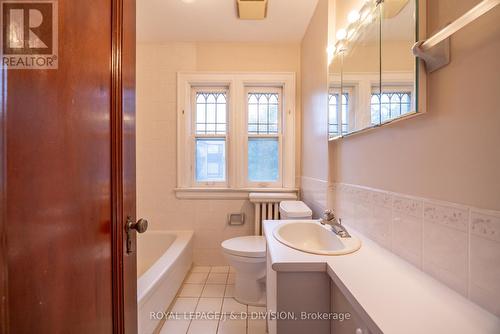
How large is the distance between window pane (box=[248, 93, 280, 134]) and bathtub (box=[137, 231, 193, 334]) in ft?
4.42

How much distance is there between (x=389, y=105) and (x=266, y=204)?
1.54 metres

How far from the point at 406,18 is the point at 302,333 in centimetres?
126

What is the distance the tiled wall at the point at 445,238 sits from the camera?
0.58m

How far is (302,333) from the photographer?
875mm

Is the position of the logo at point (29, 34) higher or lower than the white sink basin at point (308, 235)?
higher

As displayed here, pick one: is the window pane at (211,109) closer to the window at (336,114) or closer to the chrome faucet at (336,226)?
the window at (336,114)

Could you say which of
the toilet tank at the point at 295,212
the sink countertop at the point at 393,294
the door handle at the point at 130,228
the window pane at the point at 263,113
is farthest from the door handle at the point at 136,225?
the window pane at the point at 263,113

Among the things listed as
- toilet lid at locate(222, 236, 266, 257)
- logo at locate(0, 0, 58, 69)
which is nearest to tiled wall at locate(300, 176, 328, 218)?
toilet lid at locate(222, 236, 266, 257)

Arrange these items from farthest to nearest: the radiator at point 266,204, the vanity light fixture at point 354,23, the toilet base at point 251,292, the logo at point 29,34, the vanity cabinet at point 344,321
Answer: the radiator at point 266,204, the toilet base at point 251,292, the vanity light fixture at point 354,23, the vanity cabinet at point 344,321, the logo at point 29,34

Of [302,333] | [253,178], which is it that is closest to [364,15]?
[302,333]

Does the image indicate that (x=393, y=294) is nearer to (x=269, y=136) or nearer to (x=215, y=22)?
(x=269, y=136)

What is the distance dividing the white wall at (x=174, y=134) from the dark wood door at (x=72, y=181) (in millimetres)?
1593

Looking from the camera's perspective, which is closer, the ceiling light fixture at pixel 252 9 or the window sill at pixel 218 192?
the ceiling light fixture at pixel 252 9

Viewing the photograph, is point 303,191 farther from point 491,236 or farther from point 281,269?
point 491,236
